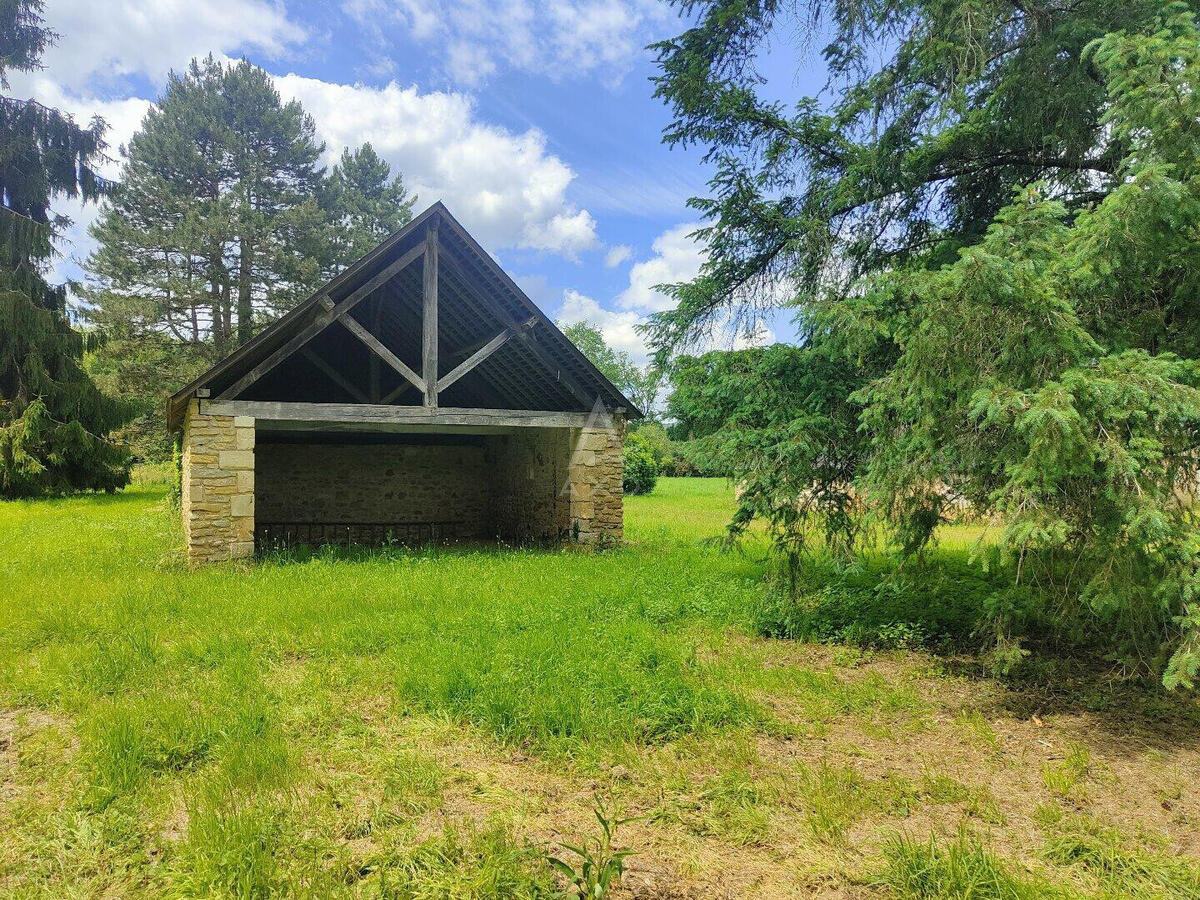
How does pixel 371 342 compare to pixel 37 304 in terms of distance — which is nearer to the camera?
pixel 371 342

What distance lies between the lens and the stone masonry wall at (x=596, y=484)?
10.9 m

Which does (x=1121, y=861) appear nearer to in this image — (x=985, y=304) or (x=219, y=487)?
(x=985, y=304)

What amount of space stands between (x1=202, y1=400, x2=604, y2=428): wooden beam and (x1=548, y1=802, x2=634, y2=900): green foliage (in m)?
7.48

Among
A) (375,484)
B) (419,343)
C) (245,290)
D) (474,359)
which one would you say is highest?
(245,290)

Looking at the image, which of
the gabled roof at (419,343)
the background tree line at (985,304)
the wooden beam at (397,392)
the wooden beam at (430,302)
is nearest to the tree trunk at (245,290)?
the gabled roof at (419,343)

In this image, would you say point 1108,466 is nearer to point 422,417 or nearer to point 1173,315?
point 1173,315

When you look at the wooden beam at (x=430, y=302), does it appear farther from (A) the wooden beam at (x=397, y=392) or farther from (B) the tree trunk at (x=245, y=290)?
(B) the tree trunk at (x=245, y=290)

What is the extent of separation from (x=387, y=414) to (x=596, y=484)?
11.2 ft

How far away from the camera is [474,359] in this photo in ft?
31.4

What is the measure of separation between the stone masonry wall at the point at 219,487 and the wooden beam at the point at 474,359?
8.61 feet

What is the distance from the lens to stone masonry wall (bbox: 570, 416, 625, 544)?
10.9 m

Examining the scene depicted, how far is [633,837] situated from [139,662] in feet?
13.6

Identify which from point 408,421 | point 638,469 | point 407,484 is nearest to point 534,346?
point 408,421

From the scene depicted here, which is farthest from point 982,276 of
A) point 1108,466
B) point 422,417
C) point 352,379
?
point 352,379
